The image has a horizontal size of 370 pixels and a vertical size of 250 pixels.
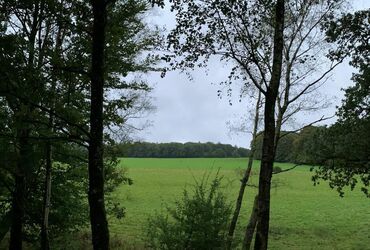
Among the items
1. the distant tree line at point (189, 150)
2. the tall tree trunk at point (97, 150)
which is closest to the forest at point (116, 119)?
the tall tree trunk at point (97, 150)

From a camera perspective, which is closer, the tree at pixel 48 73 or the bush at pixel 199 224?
the tree at pixel 48 73

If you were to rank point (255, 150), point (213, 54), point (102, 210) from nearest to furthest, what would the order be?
point (102, 210) → point (213, 54) → point (255, 150)

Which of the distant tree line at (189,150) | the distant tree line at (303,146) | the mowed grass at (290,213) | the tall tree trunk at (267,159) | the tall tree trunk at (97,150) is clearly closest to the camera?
the tall tree trunk at (97,150)

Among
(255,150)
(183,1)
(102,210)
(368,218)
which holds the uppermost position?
(183,1)

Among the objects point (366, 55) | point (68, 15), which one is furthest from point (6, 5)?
point (366, 55)

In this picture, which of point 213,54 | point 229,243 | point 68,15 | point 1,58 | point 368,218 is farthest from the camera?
point 368,218

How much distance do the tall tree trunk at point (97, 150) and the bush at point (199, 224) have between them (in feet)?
22.2

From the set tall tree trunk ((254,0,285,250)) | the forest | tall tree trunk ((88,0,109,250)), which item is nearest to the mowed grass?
the forest

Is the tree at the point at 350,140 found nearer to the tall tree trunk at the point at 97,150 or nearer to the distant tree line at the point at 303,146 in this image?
the distant tree line at the point at 303,146

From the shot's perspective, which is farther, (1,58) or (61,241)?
(61,241)

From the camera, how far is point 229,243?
1264 cm

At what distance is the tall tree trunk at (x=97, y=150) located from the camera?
238 inches

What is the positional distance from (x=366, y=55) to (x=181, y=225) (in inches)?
285

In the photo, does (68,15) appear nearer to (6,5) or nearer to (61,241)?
(6,5)
